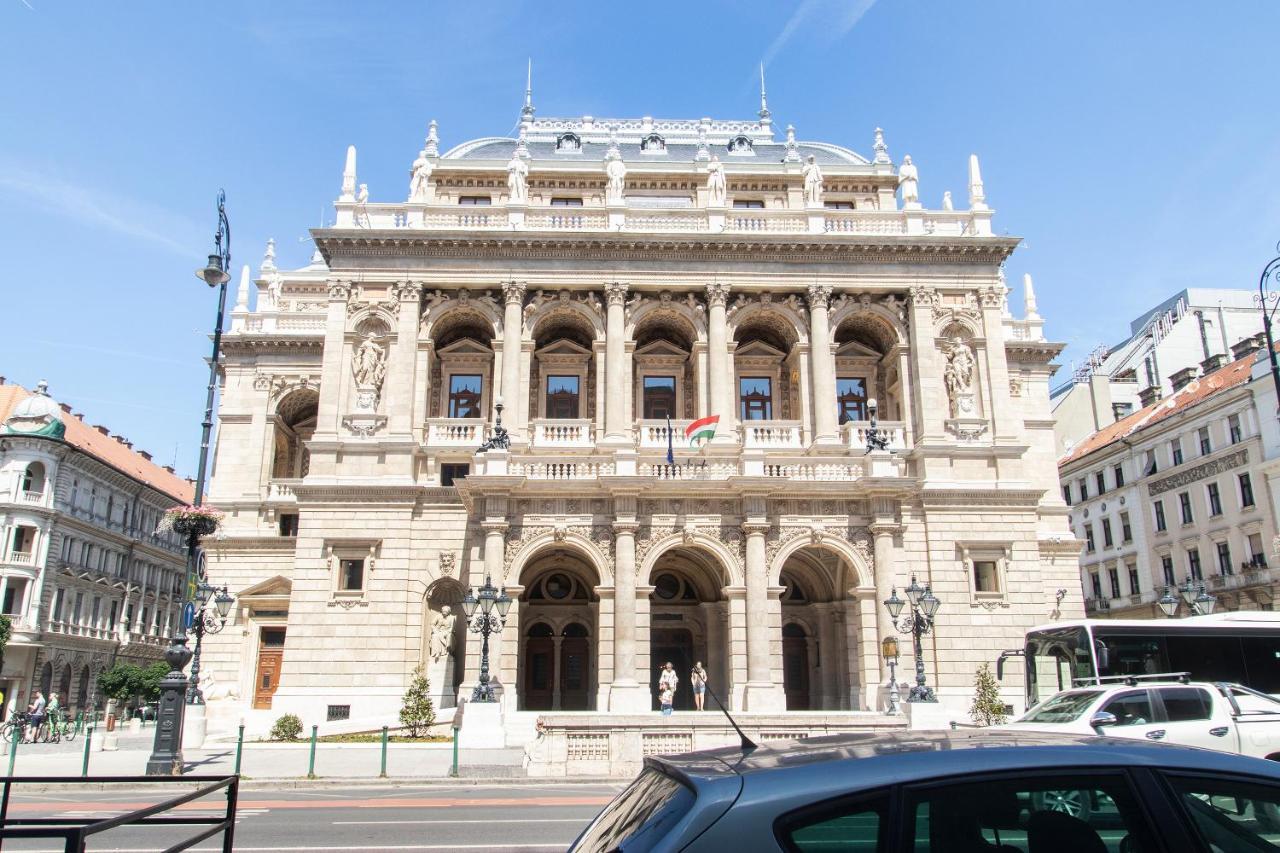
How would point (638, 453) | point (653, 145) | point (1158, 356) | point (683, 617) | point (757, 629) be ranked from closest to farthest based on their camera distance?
point (757, 629)
point (638, 453)
point (683, 617)
point (653, 145)
point (1158, 356)

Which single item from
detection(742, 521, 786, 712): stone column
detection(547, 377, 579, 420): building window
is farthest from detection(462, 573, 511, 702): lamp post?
detection(547, 377, 579, 420): building window

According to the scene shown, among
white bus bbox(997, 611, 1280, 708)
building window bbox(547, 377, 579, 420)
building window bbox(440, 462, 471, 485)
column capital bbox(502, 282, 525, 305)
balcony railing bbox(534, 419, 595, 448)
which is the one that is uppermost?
column capital bbox(502, 282, 525, 305)

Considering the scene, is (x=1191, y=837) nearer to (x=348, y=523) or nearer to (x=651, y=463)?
(x=651, y=463)

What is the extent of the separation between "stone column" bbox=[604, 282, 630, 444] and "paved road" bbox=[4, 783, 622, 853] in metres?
19.9

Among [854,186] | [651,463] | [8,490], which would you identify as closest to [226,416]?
[8,490]

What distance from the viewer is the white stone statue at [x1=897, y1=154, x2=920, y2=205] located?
133 feet

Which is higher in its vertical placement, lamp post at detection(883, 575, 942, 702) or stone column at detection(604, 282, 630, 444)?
stone column at detection(604, 282, 630, 444)

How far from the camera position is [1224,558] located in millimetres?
49375

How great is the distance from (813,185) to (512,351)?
1515cm

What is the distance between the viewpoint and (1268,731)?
13680mm

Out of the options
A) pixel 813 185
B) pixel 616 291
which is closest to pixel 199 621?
pixel 616 291

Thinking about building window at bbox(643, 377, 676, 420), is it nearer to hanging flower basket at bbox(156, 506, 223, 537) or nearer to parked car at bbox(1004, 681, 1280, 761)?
hanging flower basket at bbox(156, 506, 223, 537)

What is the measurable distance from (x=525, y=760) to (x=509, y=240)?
79.1ft

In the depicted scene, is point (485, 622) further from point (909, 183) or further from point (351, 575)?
point (909, 183)
